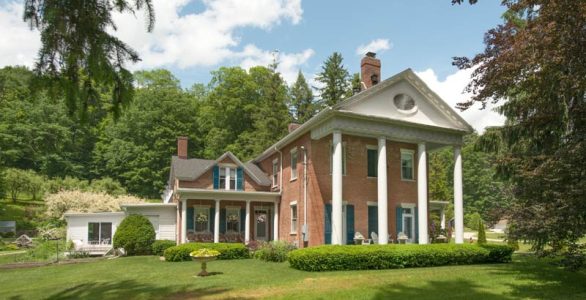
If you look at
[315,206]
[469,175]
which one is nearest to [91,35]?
[315,206]

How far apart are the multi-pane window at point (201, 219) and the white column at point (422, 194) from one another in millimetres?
11905

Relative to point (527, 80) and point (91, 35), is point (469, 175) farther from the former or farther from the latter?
point (91, 35)

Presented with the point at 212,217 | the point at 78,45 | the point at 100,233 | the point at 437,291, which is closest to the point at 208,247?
the point at 212,217

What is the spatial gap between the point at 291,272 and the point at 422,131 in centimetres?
1059

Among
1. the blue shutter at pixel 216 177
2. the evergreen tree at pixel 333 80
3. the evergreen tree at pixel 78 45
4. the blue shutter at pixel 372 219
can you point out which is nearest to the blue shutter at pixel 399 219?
the blue shutter at pixel 372 219

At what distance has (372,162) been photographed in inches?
900

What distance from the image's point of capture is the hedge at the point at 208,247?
21.1 meters

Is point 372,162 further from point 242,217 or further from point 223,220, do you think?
point 223,220

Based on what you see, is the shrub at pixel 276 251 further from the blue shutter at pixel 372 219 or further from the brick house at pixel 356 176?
the blue shutter at pixel 372 219

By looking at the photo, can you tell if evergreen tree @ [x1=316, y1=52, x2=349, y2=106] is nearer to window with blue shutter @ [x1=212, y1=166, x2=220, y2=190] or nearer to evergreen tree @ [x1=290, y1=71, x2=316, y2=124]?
evergreen tree @ [x1=290, y1=71, x2=316, y2=124]

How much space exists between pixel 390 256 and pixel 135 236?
14296 mm

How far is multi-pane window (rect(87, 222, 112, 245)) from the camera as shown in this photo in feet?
94.7

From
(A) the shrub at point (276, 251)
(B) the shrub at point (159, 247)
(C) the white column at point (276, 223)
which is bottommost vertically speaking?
Result: (B) the shrub at point (159, 247)

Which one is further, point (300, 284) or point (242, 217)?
point (242, 217)
